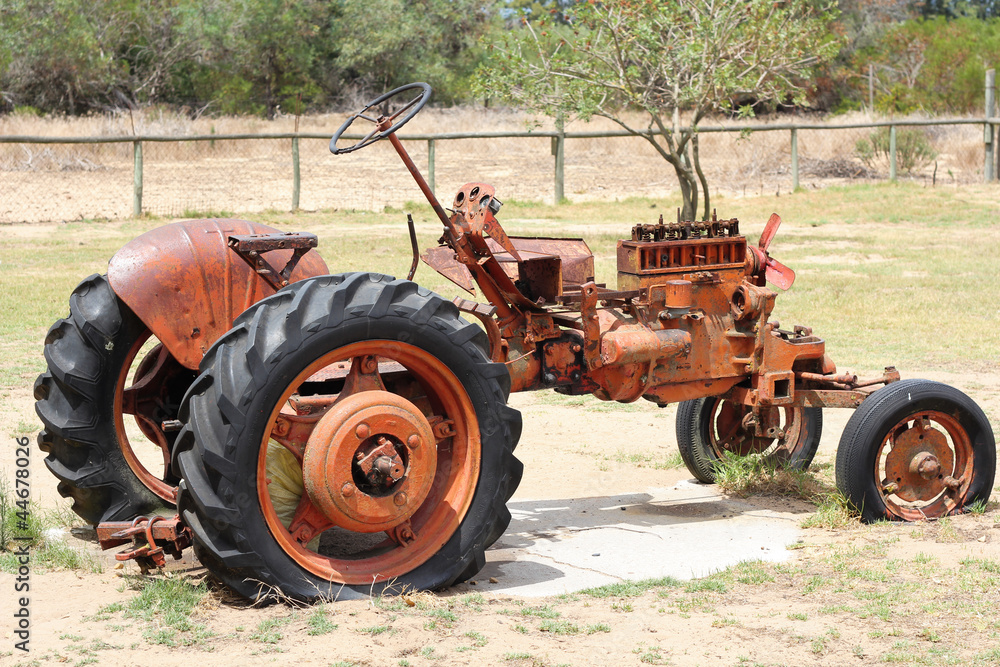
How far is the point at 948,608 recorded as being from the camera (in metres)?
4.16

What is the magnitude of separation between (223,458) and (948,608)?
2713mm

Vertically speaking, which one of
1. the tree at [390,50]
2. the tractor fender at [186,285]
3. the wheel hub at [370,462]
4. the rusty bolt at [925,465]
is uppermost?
the tree at [390,50]

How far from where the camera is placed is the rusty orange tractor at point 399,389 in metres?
4.05

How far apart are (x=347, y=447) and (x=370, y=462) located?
10cm

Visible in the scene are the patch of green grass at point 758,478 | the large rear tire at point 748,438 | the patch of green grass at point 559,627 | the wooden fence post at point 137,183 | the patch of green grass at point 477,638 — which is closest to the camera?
the patch of green grass at point 477,638

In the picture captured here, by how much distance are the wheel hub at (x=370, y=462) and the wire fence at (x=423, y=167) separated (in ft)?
47.5

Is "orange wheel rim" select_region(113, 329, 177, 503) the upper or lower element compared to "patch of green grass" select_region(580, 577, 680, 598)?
upper

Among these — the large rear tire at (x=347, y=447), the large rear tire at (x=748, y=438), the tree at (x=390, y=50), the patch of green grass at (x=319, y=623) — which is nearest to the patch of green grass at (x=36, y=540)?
the large rear tire at (x=347, y=447)

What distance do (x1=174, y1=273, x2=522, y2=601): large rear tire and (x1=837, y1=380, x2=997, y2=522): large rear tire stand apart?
180 cm

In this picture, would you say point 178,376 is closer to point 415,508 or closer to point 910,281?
point 415,508

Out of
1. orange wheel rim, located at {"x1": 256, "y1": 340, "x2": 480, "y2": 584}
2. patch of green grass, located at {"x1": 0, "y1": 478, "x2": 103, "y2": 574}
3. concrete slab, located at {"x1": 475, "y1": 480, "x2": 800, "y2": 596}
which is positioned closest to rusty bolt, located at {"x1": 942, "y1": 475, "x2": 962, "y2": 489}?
concrete slab, located at {"x1": 475, "y1": 480, "x2": 800, "y2": 596}

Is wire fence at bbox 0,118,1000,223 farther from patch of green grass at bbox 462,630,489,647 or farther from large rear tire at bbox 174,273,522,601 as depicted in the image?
patch of green grass at bbox 462,630,489,647

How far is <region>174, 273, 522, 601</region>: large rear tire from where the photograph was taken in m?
3.96
